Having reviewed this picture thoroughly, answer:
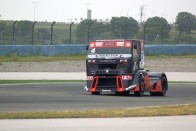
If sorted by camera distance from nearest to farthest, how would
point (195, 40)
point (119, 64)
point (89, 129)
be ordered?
1. point (89, 129)
2. point (119, 64)
3. point (195, 40)

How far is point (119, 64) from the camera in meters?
29.8

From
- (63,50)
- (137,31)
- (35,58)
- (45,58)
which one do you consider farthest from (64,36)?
(35,58)

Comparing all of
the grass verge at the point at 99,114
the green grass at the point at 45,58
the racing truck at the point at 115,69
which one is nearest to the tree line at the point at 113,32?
the green grass at the point at 45,58

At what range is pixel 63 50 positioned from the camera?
6322 centimetres

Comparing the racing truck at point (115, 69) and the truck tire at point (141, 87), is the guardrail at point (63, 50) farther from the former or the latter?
the truck tire at point (141, 87)

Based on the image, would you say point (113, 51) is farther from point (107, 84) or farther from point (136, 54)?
point (107, 84)

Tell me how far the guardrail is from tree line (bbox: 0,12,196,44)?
6.68 feet

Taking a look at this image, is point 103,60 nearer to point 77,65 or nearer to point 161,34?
point 77,65

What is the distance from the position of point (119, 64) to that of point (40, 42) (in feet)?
132

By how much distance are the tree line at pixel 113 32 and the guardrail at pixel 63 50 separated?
2.04m

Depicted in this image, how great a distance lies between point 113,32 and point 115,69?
39251 mm

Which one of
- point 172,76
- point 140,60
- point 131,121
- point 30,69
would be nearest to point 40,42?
point 30,69

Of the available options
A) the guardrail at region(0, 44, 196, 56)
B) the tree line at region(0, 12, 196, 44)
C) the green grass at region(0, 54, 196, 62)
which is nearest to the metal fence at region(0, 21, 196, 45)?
the tree line at region(0, 12, 196, 44)

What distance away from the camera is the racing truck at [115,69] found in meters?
29.6
